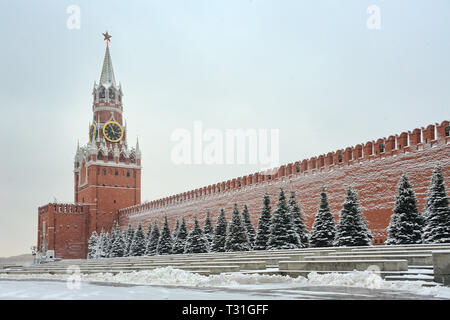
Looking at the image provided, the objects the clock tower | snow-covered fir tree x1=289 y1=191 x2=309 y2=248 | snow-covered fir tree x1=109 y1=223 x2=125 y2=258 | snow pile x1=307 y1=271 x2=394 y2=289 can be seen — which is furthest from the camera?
the clock tower

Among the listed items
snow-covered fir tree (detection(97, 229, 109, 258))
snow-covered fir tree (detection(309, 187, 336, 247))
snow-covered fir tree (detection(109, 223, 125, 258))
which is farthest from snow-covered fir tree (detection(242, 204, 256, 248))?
snow-covered fir tree (detection(97, 229, 109, 258))

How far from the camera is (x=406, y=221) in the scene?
15.6 m

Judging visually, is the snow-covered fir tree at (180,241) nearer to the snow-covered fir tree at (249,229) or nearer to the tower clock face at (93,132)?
the snow-covered fir tree at (249,229)

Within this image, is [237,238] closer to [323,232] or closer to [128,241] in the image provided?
[323,232]

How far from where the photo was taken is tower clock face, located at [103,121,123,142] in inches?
1895

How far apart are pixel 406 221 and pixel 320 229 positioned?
370 cm

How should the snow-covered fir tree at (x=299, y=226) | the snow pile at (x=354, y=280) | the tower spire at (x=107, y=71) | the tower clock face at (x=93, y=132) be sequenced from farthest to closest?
1. the tower spire at (x=107, y=71)
2. the tower clock face at (x=93, y=132)
3. the snow-covered fir tree at (x=299, y=226)
4. the snow pile at (x=354, y=280)

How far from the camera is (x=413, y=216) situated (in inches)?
617

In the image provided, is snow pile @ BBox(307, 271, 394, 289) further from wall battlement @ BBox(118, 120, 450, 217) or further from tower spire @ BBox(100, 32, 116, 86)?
tower spire @ BBox(100, 32, 116, 86)

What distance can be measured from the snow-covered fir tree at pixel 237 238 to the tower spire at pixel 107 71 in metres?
31.4

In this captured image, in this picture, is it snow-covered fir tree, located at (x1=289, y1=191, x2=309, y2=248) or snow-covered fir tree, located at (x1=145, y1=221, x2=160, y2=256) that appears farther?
snow-covered fir tree, located at (x1=145, y1=221, x2=160, y2=256)

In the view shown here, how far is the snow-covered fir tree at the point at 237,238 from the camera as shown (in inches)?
851

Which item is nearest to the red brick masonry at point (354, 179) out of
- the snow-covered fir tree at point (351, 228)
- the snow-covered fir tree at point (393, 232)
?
the snow-covered fir tree at point (351, 228)
